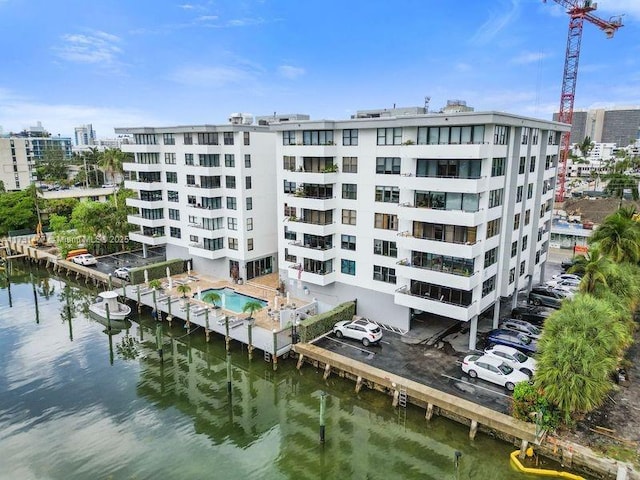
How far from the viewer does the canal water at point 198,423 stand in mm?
22766

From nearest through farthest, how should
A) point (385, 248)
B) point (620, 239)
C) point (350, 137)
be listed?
point (620, 239)
point (385, 248)
point (350, 137)

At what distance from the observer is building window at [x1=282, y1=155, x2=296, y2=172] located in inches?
1553

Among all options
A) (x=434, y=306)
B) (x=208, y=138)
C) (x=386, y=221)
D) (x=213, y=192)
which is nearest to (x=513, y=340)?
(x=434, y=306)

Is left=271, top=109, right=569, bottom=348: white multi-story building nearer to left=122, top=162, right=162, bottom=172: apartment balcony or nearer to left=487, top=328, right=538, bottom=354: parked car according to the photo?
left=487, top=328, right=538, bottom=354: parked car

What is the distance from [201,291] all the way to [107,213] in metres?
26.3

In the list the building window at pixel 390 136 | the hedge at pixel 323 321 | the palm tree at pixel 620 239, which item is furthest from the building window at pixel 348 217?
the palm tree at pixel 620 239

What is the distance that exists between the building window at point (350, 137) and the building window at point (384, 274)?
10530mm

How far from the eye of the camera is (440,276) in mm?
30422

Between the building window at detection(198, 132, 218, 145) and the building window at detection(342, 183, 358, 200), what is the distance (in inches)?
690

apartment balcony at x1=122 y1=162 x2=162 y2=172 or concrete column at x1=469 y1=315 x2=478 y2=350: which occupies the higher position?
apartment balcony at x1=122 y1=162 x2=162 y2=172

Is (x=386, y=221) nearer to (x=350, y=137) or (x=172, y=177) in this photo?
(x=350, y=137)

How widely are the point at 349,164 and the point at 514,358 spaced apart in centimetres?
1919

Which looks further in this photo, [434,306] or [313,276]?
[313,276]

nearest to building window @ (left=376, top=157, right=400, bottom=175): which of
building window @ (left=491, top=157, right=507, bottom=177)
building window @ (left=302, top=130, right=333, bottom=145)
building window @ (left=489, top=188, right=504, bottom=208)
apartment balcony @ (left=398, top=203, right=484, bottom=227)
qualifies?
apartment balcony @ (left=398, top=203, right=484, bottom=227)
